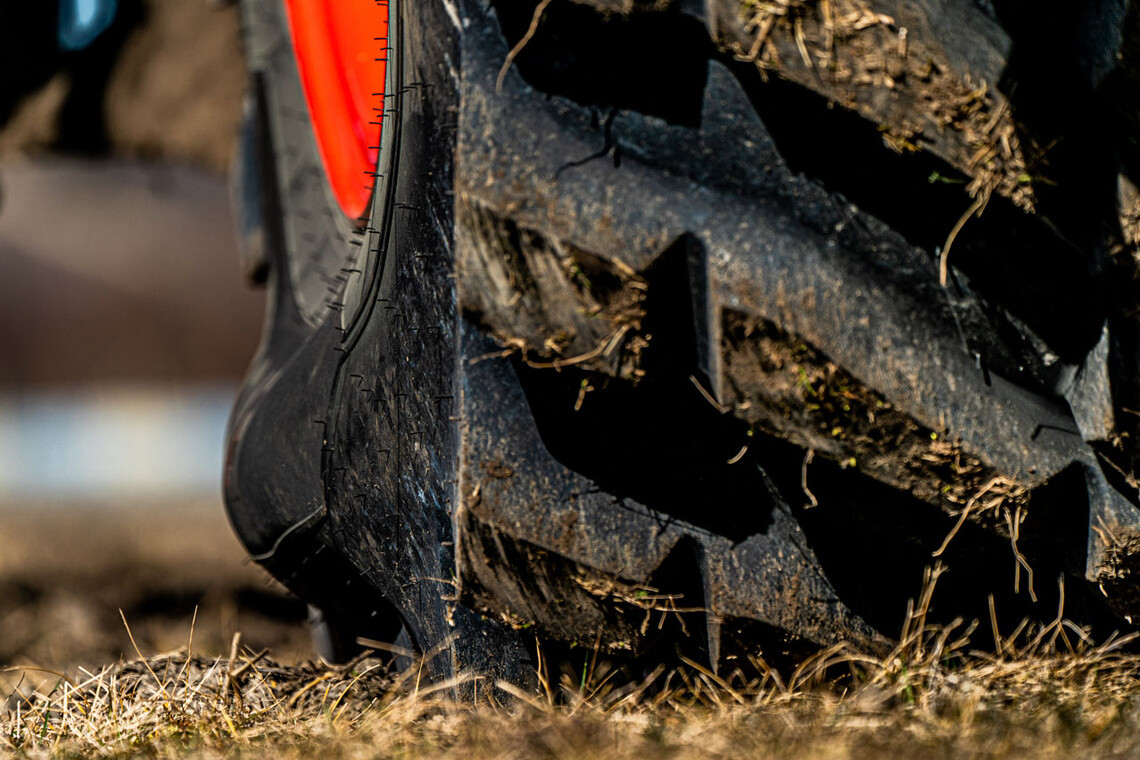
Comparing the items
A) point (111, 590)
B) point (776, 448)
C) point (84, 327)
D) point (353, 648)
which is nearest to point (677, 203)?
point (776, 448)

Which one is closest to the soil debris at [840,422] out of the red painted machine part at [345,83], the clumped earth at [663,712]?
the clumped earth at [663,712]

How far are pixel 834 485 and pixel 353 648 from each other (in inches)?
25.7

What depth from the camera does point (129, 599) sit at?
2271 millimetres

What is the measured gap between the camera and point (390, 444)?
0.80 meters

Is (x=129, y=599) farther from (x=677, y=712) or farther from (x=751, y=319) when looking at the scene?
(x=751, y=319)

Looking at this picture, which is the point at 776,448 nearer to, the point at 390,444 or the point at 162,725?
the point at 390,444

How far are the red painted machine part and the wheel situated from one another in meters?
0.30

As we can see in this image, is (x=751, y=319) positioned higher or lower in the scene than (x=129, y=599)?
higher

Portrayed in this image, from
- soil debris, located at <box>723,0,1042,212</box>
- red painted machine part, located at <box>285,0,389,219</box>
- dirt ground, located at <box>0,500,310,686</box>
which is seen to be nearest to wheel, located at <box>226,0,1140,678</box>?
soil debris, located at <box>723,0,1042,212</box>

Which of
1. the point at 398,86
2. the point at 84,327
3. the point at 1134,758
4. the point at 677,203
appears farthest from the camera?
the point at 84,327

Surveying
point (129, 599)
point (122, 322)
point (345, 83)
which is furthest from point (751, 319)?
point (122, 322)

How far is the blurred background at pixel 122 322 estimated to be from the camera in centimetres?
220

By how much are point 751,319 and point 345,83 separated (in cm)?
75

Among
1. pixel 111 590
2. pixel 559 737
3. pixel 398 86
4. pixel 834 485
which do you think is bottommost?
pixel 111 590
